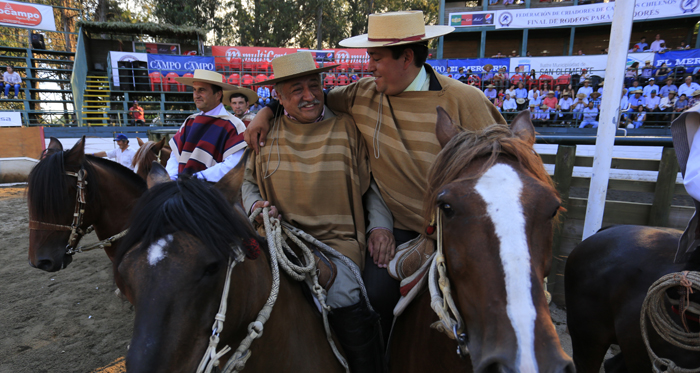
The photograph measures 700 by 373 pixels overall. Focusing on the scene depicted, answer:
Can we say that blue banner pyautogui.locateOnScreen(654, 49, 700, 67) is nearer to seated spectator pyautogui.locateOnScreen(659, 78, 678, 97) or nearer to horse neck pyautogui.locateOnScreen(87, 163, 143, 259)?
seated spectator pyautogui.locateOnScreen(659, 78, 678, 97)

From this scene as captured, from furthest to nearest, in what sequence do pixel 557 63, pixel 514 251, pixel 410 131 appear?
pixel 557 63 < pixel 410 131 < pixel 514 251

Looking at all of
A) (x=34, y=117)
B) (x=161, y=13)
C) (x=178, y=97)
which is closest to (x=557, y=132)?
(x=178, y=97)

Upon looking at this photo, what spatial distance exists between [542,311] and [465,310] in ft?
0.79

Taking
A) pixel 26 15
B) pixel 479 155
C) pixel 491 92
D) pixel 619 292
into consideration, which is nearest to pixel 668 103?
pixel 491 92

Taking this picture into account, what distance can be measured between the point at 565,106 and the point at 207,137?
14774 mm

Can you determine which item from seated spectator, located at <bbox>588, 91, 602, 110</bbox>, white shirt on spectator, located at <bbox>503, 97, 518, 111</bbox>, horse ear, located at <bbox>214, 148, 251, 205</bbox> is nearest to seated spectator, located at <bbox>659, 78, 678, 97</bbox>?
seated spectator, located at <bbox>588, 91, 602, 110</bbox>

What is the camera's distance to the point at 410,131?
215 centimetres

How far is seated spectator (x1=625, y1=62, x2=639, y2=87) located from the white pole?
14901 mm

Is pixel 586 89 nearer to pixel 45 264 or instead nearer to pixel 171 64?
pixel 45 264

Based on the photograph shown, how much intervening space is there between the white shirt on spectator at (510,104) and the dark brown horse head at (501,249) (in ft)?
51.6

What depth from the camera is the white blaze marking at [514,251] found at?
3.34 feet

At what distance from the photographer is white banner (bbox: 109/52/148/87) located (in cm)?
2055

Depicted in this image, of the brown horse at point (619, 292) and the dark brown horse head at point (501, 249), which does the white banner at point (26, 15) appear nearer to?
the dark brown horse head at point (501, 249)

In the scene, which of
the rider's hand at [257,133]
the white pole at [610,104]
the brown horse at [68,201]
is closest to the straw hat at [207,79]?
the brown horse at [68,201]
